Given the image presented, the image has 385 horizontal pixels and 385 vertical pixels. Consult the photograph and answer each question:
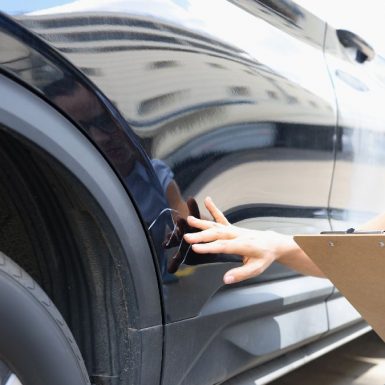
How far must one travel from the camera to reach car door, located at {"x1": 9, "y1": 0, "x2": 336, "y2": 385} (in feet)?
4.90

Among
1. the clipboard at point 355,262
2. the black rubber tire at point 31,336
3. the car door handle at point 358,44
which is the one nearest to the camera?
the black rubber tire at point 31,336

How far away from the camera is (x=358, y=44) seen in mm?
3166

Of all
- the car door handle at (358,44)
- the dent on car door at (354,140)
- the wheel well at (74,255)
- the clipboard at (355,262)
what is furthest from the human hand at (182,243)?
the car door handle at (358,44)

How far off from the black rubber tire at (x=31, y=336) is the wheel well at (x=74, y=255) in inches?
7.3

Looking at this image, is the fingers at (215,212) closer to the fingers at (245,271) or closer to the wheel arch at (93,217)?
the fingers at (245,271)

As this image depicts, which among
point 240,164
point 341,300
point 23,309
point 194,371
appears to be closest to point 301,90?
point 240,164

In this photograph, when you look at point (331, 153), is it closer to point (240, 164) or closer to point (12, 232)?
point (240, 164)

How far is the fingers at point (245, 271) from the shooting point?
5.66ft

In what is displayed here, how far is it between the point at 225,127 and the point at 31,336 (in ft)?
2.69

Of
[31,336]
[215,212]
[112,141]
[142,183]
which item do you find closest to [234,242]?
[215,212]

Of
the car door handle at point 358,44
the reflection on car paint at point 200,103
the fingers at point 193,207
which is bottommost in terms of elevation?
the fingers at point 193,207

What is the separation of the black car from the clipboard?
0.36 m

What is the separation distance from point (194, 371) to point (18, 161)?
73 cm

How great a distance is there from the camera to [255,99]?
6.59ft
